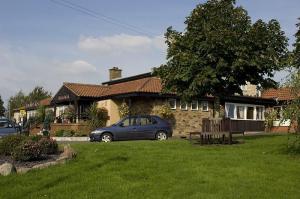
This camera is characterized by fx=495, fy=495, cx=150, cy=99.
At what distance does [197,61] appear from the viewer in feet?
70.2

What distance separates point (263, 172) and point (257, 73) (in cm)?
1140

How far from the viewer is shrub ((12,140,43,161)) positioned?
14391 millimetres

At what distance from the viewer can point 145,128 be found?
26.6 metres

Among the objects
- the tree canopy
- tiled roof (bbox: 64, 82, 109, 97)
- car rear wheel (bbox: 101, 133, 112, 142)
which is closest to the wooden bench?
car rear wheel (bbox: 101, 133, 112, 142)

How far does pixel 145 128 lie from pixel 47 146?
1149cm

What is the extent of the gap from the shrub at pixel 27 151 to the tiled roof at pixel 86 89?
2488 cm

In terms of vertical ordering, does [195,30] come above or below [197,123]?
above

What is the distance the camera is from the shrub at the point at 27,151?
1439 cm

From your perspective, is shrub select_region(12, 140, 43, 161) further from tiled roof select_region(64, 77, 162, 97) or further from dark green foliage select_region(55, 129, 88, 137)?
tiled roof select_region(64, 77, 162, 97)

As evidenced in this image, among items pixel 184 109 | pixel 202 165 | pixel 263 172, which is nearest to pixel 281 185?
pixel 263 172

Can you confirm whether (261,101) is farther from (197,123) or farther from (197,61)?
(197,61)

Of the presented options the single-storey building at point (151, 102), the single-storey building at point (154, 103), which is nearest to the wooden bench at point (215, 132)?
the single-storey building at point (154, 103)

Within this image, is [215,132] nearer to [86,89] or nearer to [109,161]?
[109,161]

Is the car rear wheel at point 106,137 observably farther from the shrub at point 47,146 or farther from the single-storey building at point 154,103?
the shrub at point 47,146
